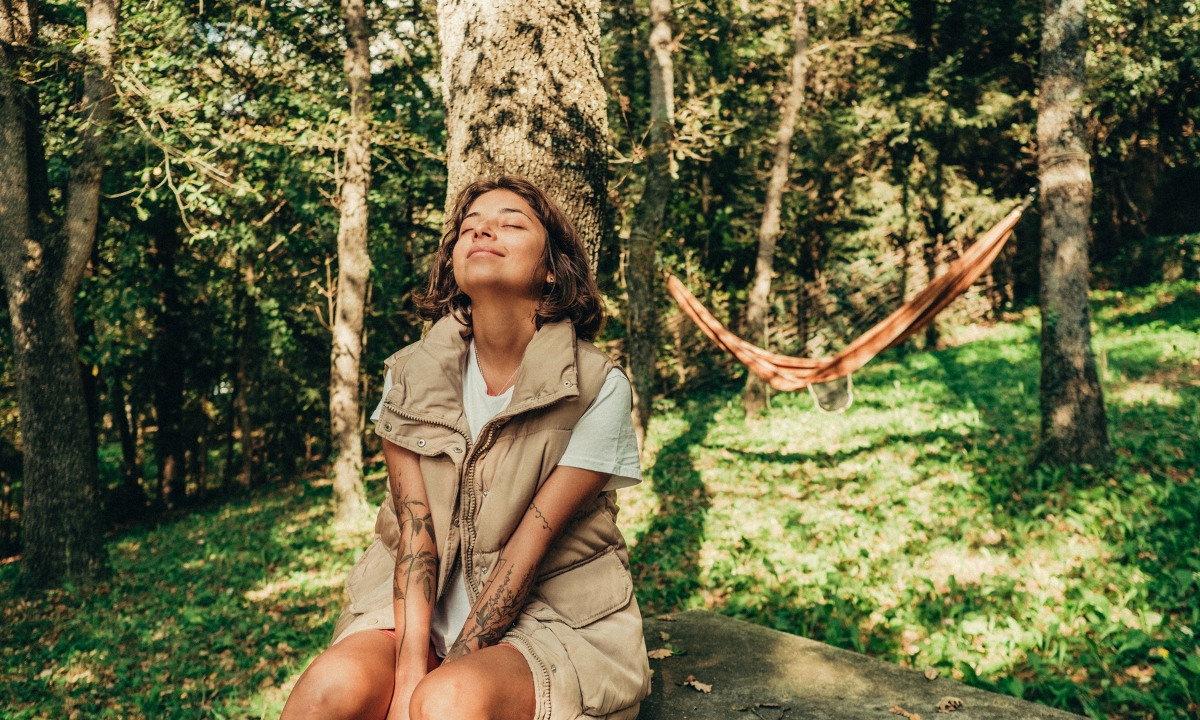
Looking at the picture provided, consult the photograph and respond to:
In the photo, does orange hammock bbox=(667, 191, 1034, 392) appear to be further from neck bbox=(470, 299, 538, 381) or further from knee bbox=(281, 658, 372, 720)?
knee bbox=(281, 658, 372, 720)

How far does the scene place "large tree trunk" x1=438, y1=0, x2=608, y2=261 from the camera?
7.37 ft

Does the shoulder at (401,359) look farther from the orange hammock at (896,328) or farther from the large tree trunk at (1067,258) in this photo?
the large tree trunk at (1067,258)

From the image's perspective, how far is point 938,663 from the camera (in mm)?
3002

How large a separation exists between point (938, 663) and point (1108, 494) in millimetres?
2160

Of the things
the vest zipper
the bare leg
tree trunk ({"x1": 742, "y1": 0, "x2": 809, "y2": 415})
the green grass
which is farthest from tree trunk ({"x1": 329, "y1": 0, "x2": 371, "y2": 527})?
the bare leg

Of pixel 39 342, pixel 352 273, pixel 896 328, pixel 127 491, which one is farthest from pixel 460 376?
pixel 127 491

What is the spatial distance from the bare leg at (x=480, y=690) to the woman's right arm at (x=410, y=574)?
0.59 feet

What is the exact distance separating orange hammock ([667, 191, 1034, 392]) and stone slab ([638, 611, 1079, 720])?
3421 mm

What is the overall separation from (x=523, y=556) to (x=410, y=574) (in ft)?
0.92

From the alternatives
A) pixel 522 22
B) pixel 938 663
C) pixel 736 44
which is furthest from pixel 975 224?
pixel 522 22

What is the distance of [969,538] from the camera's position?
14.1 ft

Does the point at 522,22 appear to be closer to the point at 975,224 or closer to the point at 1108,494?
the point at 1108,494

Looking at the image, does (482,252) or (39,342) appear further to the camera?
(39,342)

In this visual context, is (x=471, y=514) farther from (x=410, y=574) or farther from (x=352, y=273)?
(x=352, y=273)
